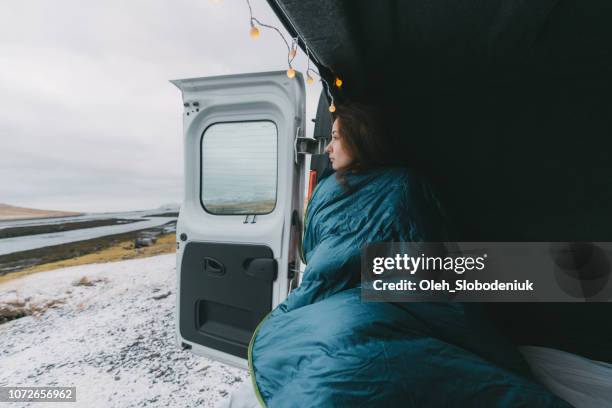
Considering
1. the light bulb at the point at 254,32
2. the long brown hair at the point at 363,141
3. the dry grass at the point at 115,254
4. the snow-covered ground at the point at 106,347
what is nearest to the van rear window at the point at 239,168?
the long brown hair at the point at 363,141

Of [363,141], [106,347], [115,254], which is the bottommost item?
[106,347]

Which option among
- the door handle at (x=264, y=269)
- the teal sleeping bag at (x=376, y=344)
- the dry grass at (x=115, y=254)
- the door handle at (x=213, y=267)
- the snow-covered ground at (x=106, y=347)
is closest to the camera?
the teal sleeping bag at (x=376, y=344)

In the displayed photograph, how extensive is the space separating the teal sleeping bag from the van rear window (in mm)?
690

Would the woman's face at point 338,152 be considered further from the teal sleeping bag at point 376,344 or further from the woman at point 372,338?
the teal sleeping bag at point 376,344

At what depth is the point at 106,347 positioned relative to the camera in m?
2.89

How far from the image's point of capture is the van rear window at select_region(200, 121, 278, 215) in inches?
73.0

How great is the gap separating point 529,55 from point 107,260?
23.3ft

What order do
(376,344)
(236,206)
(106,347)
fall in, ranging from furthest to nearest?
(106,347)
(236,206)
(376,344)

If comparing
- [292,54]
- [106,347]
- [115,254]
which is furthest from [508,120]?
[115,254]

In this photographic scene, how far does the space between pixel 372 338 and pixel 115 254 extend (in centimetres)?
679

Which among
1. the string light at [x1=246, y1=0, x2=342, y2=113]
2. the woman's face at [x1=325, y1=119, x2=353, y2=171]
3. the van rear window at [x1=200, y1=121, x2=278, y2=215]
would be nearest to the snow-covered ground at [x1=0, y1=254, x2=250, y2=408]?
the van rear window at [x1=200, y1=121, x2=278, y2=215]

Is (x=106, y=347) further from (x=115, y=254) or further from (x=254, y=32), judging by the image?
(x=115, y=254)

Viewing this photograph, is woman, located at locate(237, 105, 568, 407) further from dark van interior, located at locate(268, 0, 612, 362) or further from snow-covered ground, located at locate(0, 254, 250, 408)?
snow-covered ground, located at locate(0, 254, 250, 408)

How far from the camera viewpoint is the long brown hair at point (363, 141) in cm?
155
